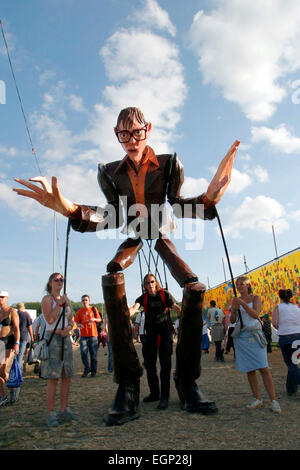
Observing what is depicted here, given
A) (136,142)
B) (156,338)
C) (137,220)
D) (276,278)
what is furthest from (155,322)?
(276,278)

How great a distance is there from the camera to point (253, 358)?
3.40m

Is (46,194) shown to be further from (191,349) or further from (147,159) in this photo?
(191,349)

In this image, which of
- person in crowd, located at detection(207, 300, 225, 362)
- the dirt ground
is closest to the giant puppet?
the dirt ground

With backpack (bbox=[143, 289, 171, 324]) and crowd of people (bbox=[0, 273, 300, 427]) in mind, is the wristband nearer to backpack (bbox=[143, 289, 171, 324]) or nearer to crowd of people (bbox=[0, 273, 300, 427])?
crowd of people (bbox=[0, 273, 300, 427])

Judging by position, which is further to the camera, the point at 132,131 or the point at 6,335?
the point at 6,335

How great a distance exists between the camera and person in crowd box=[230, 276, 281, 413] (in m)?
3.38

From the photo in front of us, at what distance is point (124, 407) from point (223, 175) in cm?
227

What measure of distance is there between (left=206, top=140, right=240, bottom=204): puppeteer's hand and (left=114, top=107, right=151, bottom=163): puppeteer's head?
2.52ft

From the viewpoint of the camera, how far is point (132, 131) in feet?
10.2

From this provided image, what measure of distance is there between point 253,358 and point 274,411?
50cm

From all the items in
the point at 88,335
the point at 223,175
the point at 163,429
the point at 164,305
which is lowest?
the point at 163,429

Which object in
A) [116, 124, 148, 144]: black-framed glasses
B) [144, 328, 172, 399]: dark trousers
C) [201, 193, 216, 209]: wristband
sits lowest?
[144, 328, 172, 399]: dark trousers
